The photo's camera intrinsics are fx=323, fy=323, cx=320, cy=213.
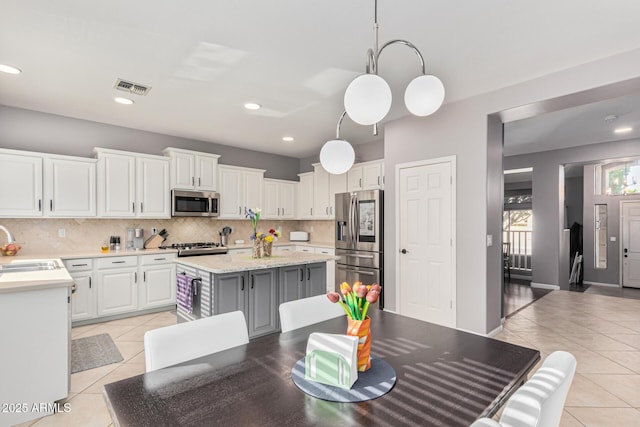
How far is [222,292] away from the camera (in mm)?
3074

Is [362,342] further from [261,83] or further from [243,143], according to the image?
[243,143]

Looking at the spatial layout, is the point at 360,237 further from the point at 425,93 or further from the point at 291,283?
the point at 425,93

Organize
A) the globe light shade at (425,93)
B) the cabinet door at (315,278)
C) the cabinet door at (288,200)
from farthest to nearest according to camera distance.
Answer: the cabinet door at (288,200), the cabinet door at (315,278), the globe light shade at (425,93)

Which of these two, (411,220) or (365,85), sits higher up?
(365,85)

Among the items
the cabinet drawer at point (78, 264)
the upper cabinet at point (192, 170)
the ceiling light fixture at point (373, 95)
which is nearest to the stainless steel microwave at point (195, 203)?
the upper cabinet at point (192, 170)

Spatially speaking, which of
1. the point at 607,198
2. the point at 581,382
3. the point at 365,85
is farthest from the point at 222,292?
the point at 607,198

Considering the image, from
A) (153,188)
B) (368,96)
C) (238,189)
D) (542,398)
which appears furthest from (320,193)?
(542,398)

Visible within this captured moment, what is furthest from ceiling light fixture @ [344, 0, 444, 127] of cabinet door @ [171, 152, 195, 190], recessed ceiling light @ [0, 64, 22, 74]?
cabinet door @ [171, 152, 195, 190]

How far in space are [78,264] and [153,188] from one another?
1.35 m

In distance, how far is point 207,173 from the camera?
5230 mm

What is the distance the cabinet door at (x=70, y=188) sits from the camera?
393 cm

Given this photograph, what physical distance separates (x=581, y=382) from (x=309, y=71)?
353 centimetres

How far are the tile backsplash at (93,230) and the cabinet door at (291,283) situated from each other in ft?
8.21

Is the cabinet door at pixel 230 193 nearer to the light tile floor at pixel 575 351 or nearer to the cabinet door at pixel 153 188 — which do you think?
the cabinet door at pixel 153 188
